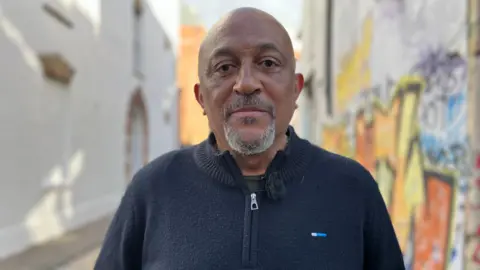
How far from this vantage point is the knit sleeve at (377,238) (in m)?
1.62

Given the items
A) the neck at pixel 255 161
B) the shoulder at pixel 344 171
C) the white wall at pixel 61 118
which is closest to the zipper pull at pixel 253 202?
the neck at pixel 255 161

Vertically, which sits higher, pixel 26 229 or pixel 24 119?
pixel 24 119

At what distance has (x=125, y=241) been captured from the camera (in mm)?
1651

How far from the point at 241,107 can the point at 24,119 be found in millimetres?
6427

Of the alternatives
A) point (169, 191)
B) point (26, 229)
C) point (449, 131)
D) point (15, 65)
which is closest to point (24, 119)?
point (15, 65)

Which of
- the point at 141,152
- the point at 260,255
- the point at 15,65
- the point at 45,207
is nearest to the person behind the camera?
the point at 260,255

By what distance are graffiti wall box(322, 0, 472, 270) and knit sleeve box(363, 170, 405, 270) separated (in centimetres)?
122

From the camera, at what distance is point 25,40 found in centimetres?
727

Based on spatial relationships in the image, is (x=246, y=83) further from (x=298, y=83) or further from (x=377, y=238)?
(x=377, y=238)

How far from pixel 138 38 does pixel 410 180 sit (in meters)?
11.3

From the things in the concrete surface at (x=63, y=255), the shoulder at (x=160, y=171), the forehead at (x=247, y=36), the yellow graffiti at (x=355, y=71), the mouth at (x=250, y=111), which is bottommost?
the concrete surface at (x=63, y=255)

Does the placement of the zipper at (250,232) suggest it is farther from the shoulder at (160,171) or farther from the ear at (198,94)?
the ear at (198,94)

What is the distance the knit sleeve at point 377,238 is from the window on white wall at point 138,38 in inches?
495

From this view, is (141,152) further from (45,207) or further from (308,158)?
(308,158)
